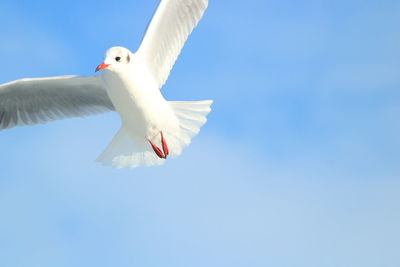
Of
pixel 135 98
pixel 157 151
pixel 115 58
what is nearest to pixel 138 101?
pixel 135 98

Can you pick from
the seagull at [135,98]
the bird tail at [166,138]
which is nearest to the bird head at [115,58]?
the seagull at [135,98]

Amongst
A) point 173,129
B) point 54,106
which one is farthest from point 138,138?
point 54,106

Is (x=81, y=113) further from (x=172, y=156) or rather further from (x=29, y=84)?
(x=172, y=156)

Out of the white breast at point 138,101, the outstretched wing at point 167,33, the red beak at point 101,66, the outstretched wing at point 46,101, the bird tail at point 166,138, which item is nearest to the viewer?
the red beak at point 101,66

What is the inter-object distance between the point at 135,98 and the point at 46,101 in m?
1.52

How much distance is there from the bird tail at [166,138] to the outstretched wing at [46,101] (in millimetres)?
642

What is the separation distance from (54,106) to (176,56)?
4.75 ft

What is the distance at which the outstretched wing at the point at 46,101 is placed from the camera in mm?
7406

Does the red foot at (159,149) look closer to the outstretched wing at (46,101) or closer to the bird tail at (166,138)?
the bird tail at (166,138)

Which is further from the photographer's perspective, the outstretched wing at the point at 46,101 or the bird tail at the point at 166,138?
the outstretched wing at the point at 46,101

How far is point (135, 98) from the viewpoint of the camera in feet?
21.6

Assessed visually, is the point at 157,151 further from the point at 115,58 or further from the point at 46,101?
the point at 46,101

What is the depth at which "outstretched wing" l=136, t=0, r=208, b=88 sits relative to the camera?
23.3ft

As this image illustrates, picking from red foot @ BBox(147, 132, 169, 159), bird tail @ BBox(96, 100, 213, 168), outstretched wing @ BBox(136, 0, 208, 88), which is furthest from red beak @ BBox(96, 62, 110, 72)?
red foot @ BBox(147, 132, 169, 159)
